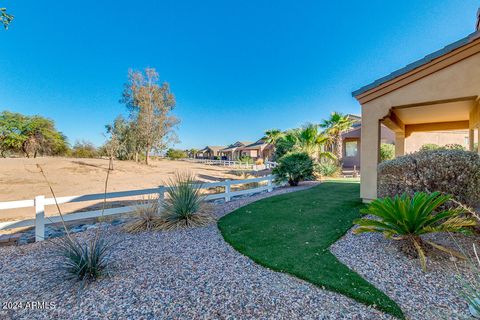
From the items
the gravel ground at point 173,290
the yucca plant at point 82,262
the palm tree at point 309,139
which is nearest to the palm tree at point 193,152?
the palm tree at point 309,139

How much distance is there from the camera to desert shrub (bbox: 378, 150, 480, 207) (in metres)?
3.99

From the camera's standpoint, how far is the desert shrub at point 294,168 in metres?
11.2

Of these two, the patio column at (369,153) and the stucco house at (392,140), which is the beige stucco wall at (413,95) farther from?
the stucco house at (392,140)

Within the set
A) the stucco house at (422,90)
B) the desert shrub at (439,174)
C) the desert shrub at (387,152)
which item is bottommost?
the desert shrub at (439,174)

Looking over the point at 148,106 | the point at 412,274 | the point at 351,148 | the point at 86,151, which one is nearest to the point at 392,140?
the point at 351,148

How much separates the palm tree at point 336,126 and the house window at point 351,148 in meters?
5.04

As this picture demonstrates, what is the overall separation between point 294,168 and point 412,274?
27.3 ft

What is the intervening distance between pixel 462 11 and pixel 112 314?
14.2 m

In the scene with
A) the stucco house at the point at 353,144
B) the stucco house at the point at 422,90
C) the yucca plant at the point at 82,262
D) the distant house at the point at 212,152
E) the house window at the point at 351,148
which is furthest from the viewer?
the distant house at the point at 212,152

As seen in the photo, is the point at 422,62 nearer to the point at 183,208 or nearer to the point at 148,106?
the point at 183,208

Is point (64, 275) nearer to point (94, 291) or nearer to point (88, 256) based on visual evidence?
point (88, 256)

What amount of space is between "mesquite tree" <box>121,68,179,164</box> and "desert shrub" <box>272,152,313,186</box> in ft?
72.9

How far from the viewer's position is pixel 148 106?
2805 cm

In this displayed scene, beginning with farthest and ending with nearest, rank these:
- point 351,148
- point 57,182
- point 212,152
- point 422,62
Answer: point 212,152, point 351,148, point 57,182, point 422,62
